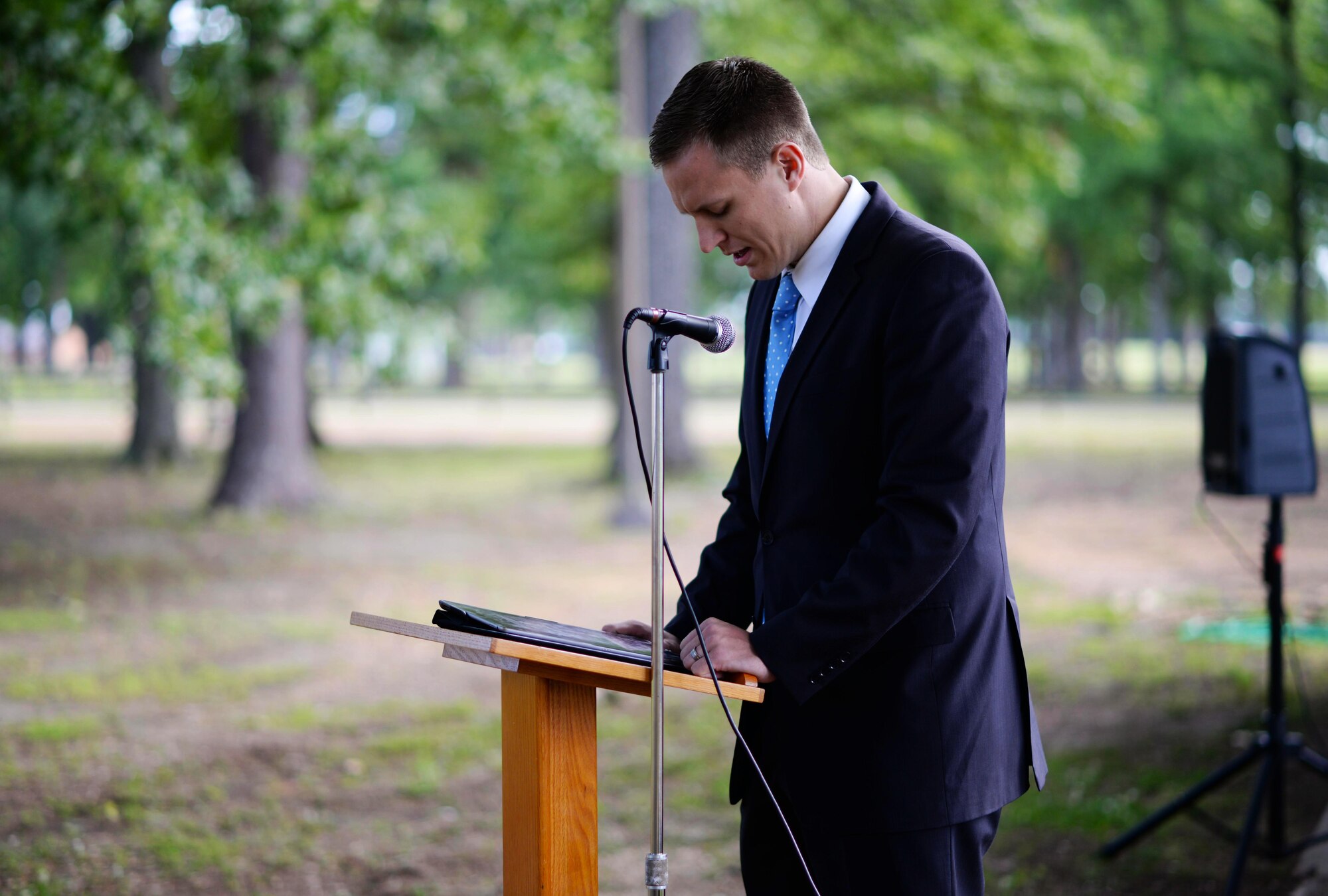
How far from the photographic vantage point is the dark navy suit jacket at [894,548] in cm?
227

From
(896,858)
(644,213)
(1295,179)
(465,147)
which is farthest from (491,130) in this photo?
(896,858)

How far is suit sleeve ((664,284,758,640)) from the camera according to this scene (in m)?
2.86

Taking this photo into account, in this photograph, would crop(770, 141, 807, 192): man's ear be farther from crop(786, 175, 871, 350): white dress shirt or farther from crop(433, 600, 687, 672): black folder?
crop(433, 600, 687, 672): black folder

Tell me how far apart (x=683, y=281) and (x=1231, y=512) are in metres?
6.53

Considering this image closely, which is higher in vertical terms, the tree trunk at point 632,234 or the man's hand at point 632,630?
the tree trunk at point 632,234

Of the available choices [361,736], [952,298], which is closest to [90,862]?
[361,736]

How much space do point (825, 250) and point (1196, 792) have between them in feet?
10.3

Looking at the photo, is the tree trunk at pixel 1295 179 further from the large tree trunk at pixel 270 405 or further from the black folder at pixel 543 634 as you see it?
the black folder at pixel 543 634

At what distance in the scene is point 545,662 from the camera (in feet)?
7.54

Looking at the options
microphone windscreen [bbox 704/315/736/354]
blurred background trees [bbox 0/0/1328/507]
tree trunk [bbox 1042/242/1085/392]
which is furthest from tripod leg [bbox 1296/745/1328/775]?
tree trunk [bbox 1042/242/1085/392]

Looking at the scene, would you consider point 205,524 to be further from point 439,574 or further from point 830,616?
point 830,616

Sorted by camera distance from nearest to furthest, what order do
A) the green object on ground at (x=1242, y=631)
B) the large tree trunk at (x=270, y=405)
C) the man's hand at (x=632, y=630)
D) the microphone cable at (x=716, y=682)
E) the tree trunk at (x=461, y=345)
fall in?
the microphone cable at (x=716, y=682), the man's hand at (x=632, y=630), the green object on ground at (x=1242, y=631), the tree trunk at (x=461, y=345), the large tree trunk at (x=270, y=405)

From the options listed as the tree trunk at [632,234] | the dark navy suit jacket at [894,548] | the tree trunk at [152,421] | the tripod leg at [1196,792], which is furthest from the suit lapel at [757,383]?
the tree trunk at [152,421]

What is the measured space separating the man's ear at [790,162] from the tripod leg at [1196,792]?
10.7 feet
